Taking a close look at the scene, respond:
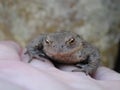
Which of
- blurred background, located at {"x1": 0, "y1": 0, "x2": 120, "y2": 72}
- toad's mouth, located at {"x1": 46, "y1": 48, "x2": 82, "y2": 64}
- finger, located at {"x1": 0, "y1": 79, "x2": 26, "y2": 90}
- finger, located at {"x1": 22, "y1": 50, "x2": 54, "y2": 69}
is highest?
blurred background, located at {"x1": 0, "y1": 0, "x2": 120, "y2": 72}

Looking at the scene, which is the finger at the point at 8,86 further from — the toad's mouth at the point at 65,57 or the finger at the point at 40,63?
the toad's mouth at the point at 65,57

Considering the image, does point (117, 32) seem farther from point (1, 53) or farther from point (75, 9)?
point (1, 53)

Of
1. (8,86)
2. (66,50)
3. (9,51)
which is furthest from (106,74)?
(8,86)

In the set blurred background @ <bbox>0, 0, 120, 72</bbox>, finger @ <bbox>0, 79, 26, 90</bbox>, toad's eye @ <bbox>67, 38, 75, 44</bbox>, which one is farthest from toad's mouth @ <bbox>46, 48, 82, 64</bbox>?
blurred background @ <bbox>0, 0, 120, 72</bbox>

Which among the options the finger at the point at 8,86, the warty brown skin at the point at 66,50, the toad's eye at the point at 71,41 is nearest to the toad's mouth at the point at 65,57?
the warty brown skin at the point at 66,50

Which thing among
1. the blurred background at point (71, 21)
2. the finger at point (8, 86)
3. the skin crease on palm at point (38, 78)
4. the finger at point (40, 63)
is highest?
the blurred background at point (71, 21)

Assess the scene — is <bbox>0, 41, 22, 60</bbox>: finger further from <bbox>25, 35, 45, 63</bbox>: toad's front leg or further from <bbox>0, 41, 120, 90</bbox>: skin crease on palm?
<bbox>25, 35, 45, 63</bbox>: toad's front leg

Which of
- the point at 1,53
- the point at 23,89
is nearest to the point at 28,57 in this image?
the point at 1,53
